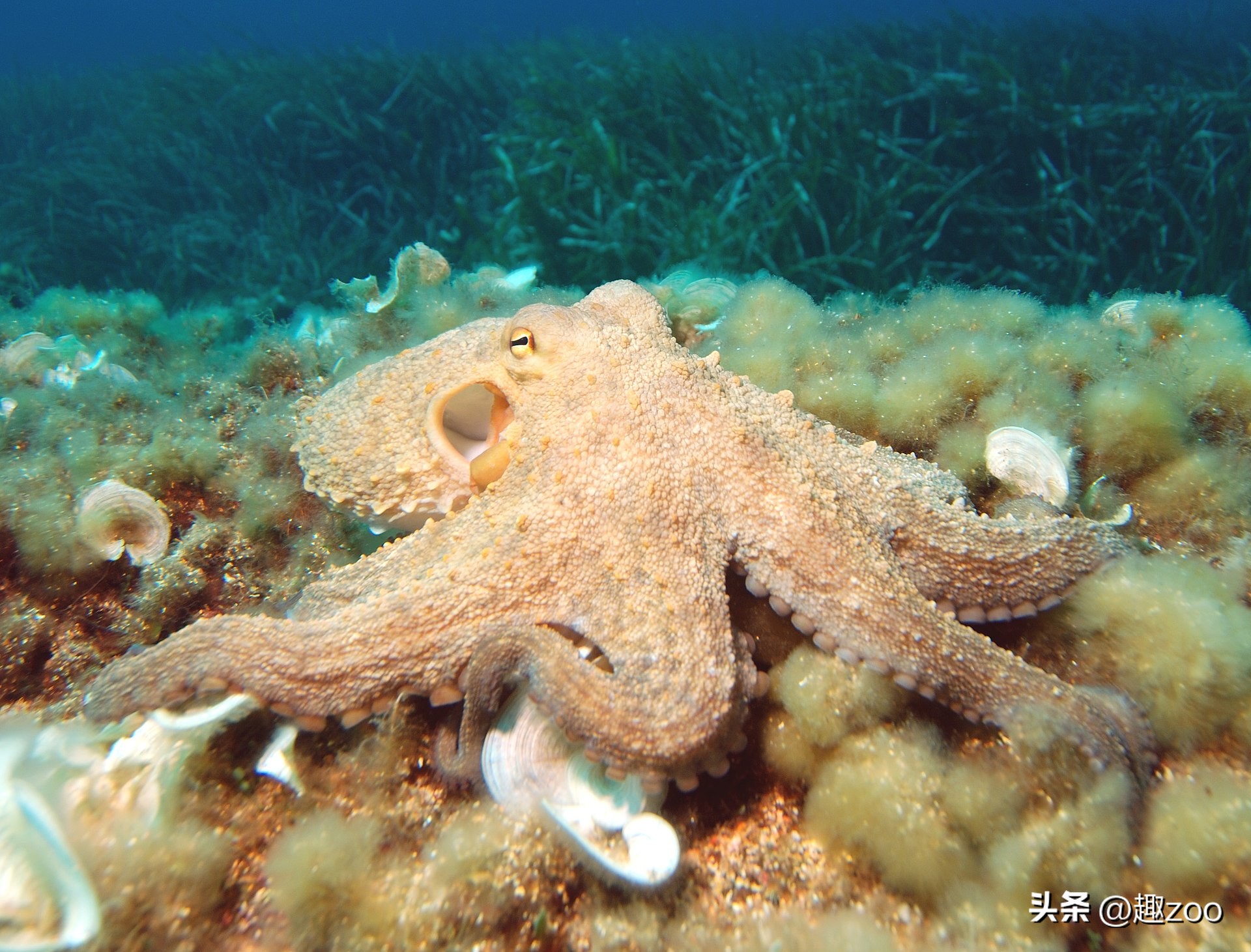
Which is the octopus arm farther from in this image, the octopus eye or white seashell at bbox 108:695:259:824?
white seashell at bbox 108:695:259:824

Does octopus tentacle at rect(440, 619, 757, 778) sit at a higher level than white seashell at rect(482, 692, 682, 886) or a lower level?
higher

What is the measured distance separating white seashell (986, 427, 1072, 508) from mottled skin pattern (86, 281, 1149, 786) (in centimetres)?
47

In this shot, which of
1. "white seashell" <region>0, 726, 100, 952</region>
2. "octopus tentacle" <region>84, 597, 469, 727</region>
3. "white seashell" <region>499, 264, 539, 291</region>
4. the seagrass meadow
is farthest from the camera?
the seagrass meadow

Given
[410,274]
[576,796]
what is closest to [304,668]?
[576,796]

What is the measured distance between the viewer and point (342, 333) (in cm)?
434

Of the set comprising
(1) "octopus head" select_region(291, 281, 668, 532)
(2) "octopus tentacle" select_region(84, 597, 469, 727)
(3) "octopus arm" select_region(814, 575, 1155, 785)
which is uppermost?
(1) "octopus head" select_region(291, 281, 668, 532)

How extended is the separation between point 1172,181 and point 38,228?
18.0 m

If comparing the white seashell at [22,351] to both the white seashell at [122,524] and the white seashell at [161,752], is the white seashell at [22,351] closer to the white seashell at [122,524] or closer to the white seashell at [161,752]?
the white seashell at [122,524]

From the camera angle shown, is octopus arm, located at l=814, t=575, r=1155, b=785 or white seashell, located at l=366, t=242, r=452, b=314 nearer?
octopus arm, located at l=814, t=575, r=1155, b=785

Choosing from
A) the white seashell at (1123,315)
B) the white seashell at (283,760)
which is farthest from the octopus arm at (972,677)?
the white seashell at (1123,315)

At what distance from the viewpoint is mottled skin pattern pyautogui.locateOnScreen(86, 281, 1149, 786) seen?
1.82 meters

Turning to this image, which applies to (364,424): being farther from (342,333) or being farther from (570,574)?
(342,333)

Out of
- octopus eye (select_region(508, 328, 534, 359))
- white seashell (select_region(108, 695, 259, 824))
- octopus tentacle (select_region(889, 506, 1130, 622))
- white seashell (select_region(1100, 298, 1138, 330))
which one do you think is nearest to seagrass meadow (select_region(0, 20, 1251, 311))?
white seashell (select_region(1100, 298, 1138, 330))

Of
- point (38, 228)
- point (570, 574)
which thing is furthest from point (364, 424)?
point (38, 228)
